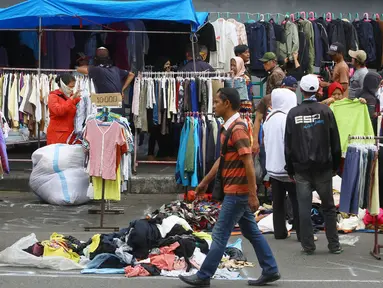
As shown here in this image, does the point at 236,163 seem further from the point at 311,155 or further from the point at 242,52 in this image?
the point at 242,52

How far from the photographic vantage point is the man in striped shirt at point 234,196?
7.41m

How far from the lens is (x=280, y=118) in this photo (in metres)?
9.77

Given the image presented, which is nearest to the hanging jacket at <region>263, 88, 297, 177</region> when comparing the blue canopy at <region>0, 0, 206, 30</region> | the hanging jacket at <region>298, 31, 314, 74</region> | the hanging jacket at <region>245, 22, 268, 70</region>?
the blue canopy at <region>0, 0, 206, 30</region>

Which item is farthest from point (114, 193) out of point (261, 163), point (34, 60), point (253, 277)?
point (34, 60)

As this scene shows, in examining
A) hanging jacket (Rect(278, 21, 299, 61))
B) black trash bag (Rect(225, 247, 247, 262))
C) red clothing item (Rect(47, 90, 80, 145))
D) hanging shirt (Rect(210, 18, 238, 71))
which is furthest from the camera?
hanging jacket (Rect(278, 21, 299, 61))

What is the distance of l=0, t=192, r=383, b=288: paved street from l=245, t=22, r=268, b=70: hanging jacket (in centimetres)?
444

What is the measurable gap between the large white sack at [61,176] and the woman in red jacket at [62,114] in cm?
45

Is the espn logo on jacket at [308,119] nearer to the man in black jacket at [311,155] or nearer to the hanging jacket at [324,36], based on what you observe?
the man in black jacket at [311,155]

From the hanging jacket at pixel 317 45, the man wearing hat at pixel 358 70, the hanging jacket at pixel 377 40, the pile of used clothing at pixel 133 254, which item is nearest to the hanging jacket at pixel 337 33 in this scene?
the hanging jacket at pixel 317 45

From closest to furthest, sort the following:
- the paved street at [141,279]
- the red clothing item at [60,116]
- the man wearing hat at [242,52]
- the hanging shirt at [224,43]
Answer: the paved street at [141,279]
the red clothing item at [60,116]
the man wearing hat at [242,52]
the hanging shirt at [224,43]

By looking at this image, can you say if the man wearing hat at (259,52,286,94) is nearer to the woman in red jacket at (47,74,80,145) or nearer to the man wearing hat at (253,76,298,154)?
the man wearing hat at (253,76,298,154)

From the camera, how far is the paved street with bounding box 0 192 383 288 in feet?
25.8

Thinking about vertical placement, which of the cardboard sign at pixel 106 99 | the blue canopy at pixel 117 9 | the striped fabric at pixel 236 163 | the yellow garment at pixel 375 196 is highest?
the blue canopy at pixel 117 9

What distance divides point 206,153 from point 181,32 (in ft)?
7.95
